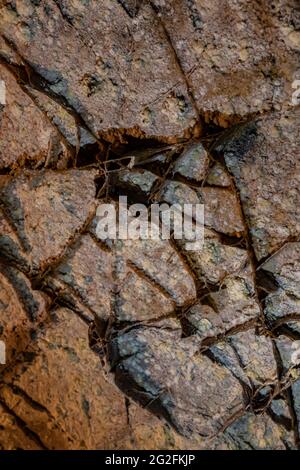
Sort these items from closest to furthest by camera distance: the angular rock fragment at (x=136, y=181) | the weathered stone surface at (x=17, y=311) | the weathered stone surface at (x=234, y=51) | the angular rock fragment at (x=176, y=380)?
the weathered stone surface at (x=234, y=51) < the angular rock fragment at (x=136, y=181) < the angular rock fragment at (x=176, y=380) < the weathered stone surface at (x=17, y=311)

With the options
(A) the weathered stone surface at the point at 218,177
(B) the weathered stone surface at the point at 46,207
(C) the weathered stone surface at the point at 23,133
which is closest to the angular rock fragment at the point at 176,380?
(B) the weathered stone surface at the point at 46,207

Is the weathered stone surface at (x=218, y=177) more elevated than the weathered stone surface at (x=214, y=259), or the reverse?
the weathered stone surface at (x=218, y=177)


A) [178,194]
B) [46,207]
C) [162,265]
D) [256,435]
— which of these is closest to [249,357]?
[256,435]

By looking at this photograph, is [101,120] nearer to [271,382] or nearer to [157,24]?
[157,24]

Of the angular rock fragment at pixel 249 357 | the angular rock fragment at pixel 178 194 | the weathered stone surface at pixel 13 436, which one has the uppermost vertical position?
the angular rock fragment at pixel 178 194

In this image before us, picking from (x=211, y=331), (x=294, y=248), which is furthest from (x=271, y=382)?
(x=294, y=248)

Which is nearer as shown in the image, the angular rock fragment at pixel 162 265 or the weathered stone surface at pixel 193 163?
the weathered stone surface at pixel 193 163

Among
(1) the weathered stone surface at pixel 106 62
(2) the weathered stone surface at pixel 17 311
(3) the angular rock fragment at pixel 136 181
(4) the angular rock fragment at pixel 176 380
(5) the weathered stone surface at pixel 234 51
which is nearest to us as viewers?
(5) the weathered stone surface at pixel 234 51

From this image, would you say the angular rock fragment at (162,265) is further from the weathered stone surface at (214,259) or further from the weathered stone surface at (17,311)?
the weathered stone surface at (17,311)
